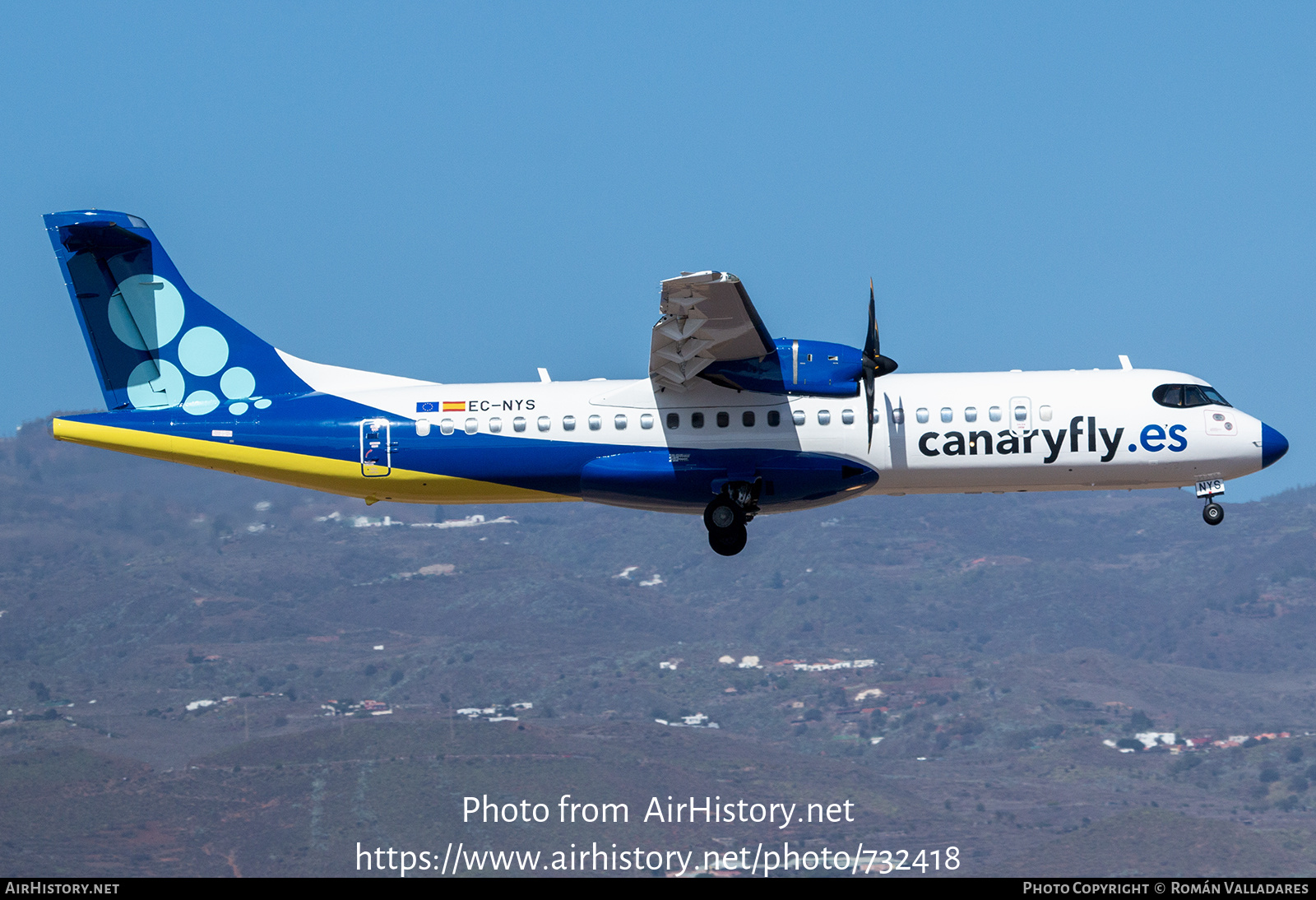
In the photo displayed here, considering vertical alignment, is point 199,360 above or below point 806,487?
above

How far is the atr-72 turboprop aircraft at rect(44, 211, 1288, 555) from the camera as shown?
31.1 m

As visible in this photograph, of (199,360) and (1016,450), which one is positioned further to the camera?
(199,360)

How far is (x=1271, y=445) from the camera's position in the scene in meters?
32.0

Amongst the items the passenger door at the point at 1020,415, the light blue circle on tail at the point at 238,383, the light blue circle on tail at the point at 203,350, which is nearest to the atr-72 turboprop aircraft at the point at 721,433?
the passenger door at the point at 1020,415

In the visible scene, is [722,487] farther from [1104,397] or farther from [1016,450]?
[1104,397]

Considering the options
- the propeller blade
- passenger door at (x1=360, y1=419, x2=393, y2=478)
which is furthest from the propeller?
passenger door at (x1=360, y1=419, x2=393, y2=478)

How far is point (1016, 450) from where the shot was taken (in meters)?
31.3

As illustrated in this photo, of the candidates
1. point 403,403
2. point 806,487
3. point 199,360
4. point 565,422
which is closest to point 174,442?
point 199,360

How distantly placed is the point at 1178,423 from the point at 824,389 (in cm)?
724

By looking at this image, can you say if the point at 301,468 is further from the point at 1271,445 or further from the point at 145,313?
the point at 1271,445

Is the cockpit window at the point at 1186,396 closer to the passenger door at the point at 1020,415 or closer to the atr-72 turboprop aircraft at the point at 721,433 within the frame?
the atr-72 turboprop aircraft at the point at 721,433

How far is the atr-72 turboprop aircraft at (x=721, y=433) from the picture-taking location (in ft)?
102

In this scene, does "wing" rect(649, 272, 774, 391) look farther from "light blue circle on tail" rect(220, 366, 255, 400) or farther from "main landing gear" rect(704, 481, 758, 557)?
"light blue circle on tail" rect(220, 366, 255, 400)

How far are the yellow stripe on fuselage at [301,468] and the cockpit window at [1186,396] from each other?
11899mm
